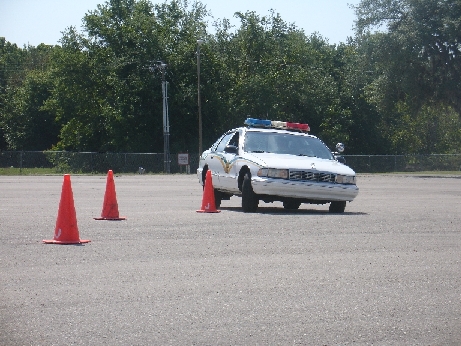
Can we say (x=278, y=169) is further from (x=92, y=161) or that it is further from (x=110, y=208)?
(x=92, y=161)

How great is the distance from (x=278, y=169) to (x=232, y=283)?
854 cm

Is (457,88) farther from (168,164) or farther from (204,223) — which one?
(204,223)

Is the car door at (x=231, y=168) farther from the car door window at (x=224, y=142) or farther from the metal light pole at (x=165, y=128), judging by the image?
the metal light pole at (x=165, y=128)

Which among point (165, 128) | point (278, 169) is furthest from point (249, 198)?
point (165, 128)

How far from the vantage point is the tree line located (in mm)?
55469

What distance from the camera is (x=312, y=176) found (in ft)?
55.3

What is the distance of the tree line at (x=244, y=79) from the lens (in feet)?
182

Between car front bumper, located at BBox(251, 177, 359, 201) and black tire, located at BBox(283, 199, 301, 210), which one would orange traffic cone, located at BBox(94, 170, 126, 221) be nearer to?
car front bumper, located at BBox(251, 177, 359, 201)

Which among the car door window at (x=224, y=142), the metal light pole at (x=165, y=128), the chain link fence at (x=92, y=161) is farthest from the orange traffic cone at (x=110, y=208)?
the chain link fence at (x=92, y=161)

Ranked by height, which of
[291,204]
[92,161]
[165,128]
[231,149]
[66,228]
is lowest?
[291,204]

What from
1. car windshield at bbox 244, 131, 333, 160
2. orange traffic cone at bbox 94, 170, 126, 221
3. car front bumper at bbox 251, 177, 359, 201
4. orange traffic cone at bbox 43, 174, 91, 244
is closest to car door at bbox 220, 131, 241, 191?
car windshield at bbox 244, 131, 333, 160

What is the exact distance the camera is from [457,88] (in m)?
55.4

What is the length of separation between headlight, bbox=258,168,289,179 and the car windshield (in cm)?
136

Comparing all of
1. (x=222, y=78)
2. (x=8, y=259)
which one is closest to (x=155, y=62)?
(x=222, y=78)
